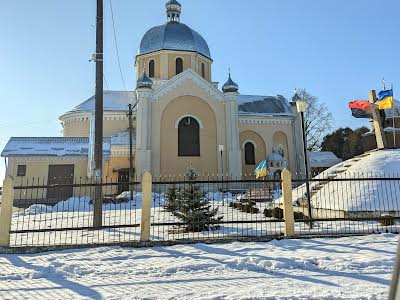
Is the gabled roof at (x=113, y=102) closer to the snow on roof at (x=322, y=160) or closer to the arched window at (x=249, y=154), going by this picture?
the arched window at (x=249, y=154)

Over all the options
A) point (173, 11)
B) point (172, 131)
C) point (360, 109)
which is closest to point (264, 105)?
point (172, 131)

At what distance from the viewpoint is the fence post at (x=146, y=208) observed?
793 cm

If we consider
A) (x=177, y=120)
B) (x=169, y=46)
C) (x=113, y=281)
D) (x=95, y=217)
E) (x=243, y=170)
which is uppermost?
(x=169, y=46)

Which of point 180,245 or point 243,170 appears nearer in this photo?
point 180,245

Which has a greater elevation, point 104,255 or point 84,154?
point 84,154

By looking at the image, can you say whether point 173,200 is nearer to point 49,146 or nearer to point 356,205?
point 356,205

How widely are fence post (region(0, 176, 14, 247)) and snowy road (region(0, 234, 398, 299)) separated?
0.73m

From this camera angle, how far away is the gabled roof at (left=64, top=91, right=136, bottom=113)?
96.7 ft

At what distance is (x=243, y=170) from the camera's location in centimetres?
2873

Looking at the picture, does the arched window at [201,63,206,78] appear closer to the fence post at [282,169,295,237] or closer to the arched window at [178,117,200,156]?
the arched window at [178,117,200,156]

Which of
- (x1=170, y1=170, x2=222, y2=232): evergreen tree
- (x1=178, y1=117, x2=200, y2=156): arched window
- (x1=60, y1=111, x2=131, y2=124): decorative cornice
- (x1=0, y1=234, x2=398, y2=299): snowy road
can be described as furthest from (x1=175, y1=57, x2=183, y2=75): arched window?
(x1=0, y1=234, x2=398, y2=299): snowy road

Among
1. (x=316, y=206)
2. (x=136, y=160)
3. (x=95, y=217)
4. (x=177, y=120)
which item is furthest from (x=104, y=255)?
(x=177, y=120)

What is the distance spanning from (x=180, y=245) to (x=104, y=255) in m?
1.71

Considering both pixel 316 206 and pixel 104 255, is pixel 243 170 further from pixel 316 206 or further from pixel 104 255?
pixel 104 255
